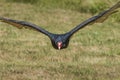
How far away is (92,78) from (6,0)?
14.5m

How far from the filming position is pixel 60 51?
15328mm

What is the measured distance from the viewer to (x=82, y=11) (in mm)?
24531

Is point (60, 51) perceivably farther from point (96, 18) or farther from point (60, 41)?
point (96, 18)

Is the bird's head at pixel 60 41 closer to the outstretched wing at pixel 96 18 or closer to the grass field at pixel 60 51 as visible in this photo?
the outstretched wing at pixel 96 18

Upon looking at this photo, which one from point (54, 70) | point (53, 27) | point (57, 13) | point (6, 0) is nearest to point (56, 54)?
point (54, 70)

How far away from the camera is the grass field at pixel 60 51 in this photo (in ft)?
41.5

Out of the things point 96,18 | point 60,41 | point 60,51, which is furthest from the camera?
point 60,51

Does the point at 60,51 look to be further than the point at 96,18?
Yes

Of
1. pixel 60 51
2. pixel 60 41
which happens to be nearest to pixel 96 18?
pixel 60 41

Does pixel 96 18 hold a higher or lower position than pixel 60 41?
higher

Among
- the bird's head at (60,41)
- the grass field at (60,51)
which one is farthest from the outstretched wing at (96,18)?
the grass field at (60,51)

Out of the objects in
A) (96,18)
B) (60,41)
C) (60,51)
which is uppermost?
(96,18)

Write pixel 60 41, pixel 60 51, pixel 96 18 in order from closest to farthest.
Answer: pixel 96 18, pixel 60 41, pixel 60 51

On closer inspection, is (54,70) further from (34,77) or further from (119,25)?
(119,25)
